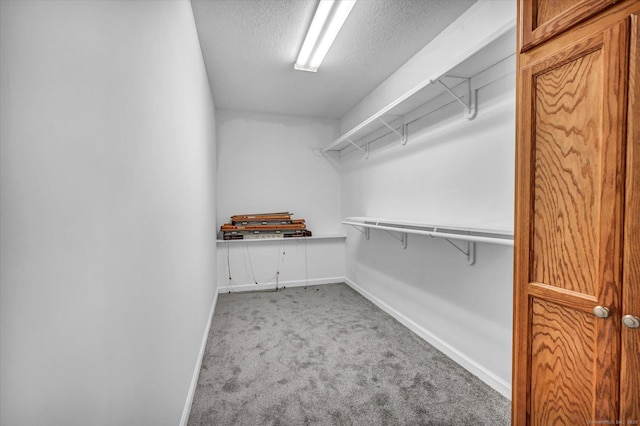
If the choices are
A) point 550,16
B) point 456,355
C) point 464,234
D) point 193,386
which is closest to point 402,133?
point 464,234

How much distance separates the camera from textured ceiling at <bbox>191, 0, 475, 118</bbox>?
2094 mm

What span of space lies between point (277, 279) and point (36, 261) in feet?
12.9

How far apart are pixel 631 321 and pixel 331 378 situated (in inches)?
66.1

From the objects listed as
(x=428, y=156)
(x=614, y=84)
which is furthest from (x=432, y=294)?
(x=614, y=84)

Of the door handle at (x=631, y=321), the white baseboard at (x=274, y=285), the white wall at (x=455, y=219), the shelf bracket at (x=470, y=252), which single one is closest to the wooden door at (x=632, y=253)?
the door handle at (x=631, y=321)

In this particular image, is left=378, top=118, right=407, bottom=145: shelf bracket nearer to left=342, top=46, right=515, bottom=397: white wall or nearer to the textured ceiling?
left=342, top=46, right=515, bottom=397: white wall

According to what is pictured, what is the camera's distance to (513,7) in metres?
1.73

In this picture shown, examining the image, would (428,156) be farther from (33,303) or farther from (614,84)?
(33,303)

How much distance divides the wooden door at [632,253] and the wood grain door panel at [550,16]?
141mm

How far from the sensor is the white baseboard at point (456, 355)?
6.12 ft

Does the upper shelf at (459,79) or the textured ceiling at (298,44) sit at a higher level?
the textured ceiling at (298,44)

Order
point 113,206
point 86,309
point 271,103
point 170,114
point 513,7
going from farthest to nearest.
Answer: point 271,103, point 513,7, point 170,114, point 113,206, point 86,309

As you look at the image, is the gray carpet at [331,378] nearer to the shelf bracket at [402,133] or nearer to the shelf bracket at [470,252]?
the shelf bracket at [470,252]

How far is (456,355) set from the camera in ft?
7.31
